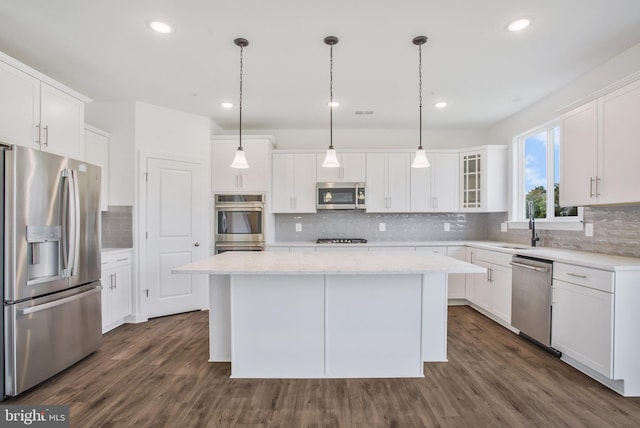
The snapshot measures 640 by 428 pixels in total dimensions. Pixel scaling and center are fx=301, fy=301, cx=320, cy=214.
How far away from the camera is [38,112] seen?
8.01 feet

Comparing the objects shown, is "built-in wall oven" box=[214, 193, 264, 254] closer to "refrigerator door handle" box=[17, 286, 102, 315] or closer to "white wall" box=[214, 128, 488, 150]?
"white wall" box=[214, 128, 488, 150]

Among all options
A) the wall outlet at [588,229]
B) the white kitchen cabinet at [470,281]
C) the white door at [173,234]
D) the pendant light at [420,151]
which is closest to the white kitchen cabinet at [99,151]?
the white door at [173,234]

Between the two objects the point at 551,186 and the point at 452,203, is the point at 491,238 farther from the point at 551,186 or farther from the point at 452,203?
the point at 551,186

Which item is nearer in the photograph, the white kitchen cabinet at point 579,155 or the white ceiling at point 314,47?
the white ceiling at point 314,47

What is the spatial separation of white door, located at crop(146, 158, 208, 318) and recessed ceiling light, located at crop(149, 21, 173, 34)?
1.83 m

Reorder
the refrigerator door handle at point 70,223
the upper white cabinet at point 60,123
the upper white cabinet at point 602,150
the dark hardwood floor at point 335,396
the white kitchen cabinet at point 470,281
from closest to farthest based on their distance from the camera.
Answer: the dark hardwood floor at point 335,396 → the upper white cabinet at point 602,150 → the refrigerator door handle at point 70,223 → the upper white cabinet at point 60,123 → the white kitchen cabinet at point 470,281

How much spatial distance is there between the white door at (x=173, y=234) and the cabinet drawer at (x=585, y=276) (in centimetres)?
395

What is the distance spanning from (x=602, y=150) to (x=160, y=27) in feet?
11.9

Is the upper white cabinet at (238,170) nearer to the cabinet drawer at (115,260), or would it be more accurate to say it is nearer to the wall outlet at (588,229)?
the cabinet drawer at (115,260)

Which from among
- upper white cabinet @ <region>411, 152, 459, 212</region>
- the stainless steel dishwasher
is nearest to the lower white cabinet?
upper white cabinet @ <region>411, 152, 459, 212</region>

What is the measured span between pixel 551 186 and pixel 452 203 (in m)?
1.25

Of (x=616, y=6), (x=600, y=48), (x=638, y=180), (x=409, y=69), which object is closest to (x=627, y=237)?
(x=638, y=180)

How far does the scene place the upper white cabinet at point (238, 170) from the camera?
423 cm

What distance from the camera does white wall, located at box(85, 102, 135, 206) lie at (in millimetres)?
3633
